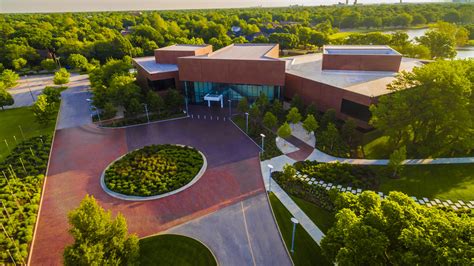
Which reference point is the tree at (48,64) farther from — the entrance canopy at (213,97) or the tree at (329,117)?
the tree at (329,117)

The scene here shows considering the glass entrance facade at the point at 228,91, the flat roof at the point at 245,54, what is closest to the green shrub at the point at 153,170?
the glass entrance facade at the point at 228,91

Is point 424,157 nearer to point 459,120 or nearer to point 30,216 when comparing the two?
point 459,120

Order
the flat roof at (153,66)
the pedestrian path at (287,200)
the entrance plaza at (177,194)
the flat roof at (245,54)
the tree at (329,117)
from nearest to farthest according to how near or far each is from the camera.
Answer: the entrance plaza at (177,194), the pedestrian path at (287,200), the tree at (329,117), the flat roof at (245,54), the flat roof at (153,66)

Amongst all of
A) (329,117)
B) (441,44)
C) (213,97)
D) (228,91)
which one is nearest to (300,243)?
(329,117)

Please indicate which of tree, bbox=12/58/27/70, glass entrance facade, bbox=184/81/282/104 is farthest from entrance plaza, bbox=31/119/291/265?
tree, bbox=12/58/27/70

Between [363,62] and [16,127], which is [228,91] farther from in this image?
[16,127]

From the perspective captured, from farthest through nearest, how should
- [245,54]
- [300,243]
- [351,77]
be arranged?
[245,54] → [351,77] → [300,243]

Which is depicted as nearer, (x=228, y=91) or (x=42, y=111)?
(x=42, y=111)
